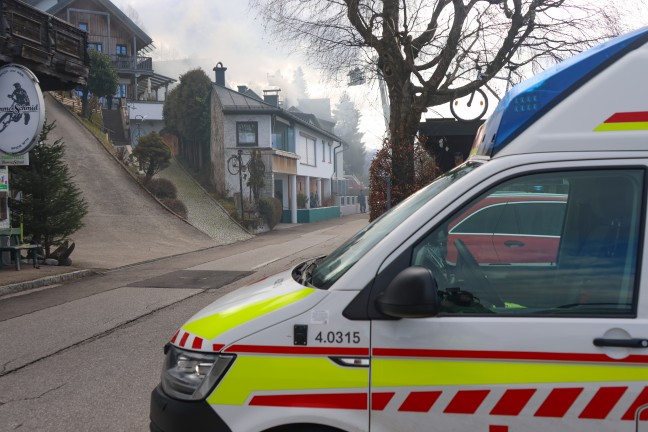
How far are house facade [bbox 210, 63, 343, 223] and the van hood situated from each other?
29.7 meters

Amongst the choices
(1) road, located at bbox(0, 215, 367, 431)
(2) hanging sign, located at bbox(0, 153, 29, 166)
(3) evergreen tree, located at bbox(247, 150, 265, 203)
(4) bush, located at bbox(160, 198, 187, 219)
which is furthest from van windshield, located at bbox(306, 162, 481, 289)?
(3) evergreen tree, located at bbox(247, 150, 265, 203)

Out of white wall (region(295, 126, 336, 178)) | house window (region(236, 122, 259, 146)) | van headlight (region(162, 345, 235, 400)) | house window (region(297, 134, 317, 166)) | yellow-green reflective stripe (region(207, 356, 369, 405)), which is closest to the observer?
yellow-green reflective stripe (region(207, 356, 369, 405))

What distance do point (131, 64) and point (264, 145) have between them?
19.7m

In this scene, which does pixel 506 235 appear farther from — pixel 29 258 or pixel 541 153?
pixel 29 258

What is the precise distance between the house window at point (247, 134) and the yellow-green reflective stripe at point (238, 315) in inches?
1389

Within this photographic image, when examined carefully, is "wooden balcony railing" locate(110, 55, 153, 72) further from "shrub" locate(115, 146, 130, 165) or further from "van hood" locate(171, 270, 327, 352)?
"van hood" locate(171, 270, 327, 352)

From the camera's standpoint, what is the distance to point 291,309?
8.68 feet

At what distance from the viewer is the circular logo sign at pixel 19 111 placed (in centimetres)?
1272

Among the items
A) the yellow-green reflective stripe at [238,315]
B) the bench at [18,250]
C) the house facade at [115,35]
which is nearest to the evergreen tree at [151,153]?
the bench at [18,250]

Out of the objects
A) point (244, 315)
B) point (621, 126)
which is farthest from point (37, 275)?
point (621, 126)

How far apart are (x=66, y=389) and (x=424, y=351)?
14.1ft

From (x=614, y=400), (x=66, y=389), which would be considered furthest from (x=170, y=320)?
(x=614, y=400)

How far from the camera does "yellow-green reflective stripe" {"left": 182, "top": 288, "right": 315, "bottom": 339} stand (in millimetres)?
2705

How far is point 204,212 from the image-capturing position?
105ft
